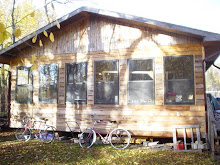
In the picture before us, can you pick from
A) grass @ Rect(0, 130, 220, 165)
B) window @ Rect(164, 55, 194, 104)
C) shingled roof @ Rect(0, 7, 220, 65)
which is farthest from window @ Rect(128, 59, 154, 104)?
grass @ Rect(0, 130, 220, 165)

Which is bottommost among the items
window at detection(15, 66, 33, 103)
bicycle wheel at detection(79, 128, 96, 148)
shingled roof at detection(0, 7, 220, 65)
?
bicycle wheel at detection(79, 128, 96, 148)

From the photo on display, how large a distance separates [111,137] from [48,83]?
140 inches

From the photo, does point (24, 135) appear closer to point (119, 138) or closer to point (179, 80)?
point (119, 138)

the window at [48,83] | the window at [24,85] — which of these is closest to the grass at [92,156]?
the window at [48,83]

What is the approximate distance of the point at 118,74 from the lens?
7.38m

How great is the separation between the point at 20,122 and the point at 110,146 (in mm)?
4380

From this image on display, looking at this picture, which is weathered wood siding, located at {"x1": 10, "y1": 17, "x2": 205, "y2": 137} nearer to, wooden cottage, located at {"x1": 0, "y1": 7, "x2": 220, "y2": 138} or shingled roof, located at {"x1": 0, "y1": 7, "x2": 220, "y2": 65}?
wooden cottage, located at {"x1": 0, "y1": 7, "x2": 220, "y2": 138}

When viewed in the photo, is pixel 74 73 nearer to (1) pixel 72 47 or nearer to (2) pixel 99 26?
(1) pixel 72 47

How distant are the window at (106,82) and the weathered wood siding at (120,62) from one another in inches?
7.3

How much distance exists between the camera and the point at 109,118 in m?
7.38

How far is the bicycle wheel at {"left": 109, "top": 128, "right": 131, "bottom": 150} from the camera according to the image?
6.86 meters

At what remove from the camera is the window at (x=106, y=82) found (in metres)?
7.39

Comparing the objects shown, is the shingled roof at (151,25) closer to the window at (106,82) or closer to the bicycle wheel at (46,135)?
the window at (106,82)

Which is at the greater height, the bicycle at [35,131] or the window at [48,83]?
the window at [48,83]
